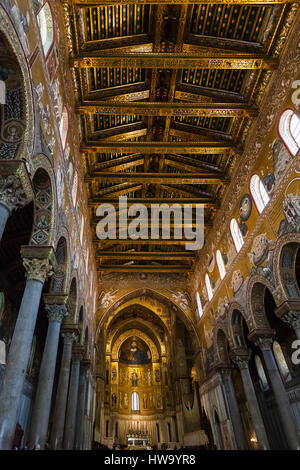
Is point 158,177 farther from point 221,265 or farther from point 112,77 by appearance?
point 221,265

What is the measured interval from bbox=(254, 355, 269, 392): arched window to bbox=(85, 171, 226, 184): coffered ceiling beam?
11309 millimetres

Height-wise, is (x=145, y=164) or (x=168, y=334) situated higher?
(x=145, y=164)

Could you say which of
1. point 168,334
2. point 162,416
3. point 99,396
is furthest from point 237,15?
point 162,416

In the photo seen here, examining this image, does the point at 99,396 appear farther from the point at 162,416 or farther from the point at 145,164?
the point at 145,164

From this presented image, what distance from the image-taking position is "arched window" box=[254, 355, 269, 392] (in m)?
17.7

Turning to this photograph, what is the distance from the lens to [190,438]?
21469mm

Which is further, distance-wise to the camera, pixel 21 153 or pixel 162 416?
pixel 162 416

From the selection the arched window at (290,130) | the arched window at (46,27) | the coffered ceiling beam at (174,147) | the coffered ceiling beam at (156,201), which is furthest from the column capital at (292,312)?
the arched window at (46,27)

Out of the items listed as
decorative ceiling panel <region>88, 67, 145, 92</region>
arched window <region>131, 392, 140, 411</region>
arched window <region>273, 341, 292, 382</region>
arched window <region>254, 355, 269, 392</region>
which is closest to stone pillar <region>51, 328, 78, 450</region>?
decorative ceiling panel <region>88, 67, 145, 92</region>

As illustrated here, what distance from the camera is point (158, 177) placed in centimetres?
1518

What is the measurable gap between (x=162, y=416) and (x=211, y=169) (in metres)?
22.2

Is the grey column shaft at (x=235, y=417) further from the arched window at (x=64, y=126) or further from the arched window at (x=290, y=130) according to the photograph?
the arched window at (x=64, y=126)

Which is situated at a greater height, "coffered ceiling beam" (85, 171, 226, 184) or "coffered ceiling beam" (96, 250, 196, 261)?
"coffered ceiling beam" (96, 250, 196, 261)

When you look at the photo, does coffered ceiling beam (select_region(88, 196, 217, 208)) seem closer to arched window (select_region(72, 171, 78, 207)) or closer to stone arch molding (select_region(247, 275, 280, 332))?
arched window (select_region(72, 171, 78, 207))
